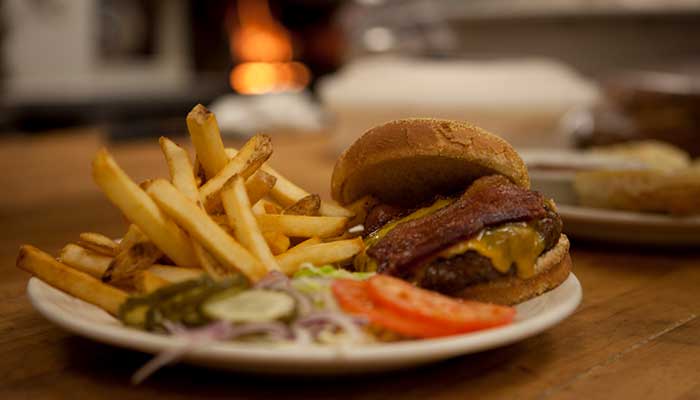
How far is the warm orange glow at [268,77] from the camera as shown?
10.3 m

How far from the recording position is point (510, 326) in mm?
1135

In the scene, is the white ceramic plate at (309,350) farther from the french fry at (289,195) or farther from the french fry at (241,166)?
the french fry at (289,195)

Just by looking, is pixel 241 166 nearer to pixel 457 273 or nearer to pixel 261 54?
pixel 457 273

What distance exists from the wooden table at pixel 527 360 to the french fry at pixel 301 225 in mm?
362

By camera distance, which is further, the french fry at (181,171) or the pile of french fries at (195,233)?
the french fry at (181,171)

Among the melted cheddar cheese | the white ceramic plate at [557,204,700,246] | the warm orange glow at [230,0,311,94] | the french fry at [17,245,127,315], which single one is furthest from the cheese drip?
the warm orange glow at [230,0,311,94]

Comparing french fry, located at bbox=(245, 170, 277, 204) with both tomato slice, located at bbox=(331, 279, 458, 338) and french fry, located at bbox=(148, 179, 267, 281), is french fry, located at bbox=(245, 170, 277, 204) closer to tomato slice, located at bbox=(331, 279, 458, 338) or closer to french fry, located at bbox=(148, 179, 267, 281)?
french fry, located at bbox=(148, 179, 267, 281)

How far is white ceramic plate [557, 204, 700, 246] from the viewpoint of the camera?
1983 millimetres

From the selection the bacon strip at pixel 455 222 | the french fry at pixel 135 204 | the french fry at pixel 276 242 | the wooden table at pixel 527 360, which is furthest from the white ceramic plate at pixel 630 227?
the french fry at pixel 135 204

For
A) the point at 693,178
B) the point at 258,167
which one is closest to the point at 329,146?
the point at 693,178

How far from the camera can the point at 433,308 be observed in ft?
3.79

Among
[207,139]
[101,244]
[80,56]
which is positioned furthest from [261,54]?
[101,244]

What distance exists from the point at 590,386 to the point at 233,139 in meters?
3.47

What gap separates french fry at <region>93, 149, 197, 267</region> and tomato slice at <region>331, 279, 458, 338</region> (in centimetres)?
30
